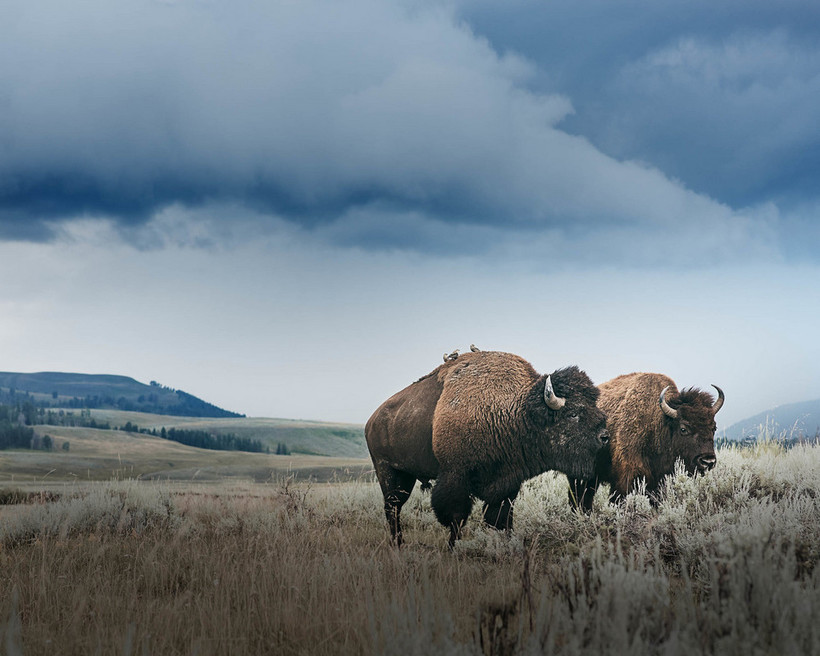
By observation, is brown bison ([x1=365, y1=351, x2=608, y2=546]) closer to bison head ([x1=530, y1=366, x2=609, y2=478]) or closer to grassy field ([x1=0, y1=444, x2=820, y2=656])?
bison head ([x1=530, y1=366, x2=609, y2=478])

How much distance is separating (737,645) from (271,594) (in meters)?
3.61

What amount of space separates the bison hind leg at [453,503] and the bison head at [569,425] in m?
1.11

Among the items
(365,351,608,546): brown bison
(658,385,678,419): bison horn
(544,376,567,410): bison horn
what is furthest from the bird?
(658,385,678,419): bison horn

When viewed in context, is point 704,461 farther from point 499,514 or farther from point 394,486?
point 394,486

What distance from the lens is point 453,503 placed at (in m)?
7.35

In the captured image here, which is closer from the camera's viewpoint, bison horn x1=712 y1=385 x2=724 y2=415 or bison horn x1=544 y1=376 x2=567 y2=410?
bison horn x1=544 y1=376 x2=567 y2=410

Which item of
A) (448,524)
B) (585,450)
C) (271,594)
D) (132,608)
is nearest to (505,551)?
(448,524)

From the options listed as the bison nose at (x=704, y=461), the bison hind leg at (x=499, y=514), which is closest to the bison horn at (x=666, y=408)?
the bison nose at (x=704, y=461)

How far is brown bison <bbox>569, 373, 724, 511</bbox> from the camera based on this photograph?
8.72 meters

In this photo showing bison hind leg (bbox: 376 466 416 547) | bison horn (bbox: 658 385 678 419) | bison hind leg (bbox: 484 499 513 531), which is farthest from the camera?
bison hind leg (bbox: 376 466 416 547)

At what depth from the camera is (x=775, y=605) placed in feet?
10.0

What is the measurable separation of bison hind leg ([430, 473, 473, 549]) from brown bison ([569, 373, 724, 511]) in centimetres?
206


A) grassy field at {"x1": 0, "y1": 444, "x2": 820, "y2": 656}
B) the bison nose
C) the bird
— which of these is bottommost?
grassy field at {"x1": 0, "y1": 444, "x2": 820, "y2": 656}

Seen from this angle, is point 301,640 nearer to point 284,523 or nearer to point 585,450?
point 585,450
